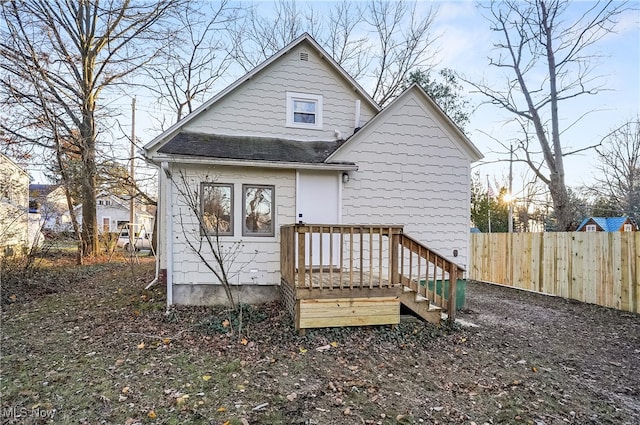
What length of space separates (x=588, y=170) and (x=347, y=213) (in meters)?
19.6

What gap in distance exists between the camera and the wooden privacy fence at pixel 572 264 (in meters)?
7.51

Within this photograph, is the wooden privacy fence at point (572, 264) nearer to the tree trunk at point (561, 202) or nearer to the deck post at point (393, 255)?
the tree trunk at point (561, 202)

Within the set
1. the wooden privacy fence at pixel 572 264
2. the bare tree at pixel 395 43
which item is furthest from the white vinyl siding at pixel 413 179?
the bare tree at pixel 395 43

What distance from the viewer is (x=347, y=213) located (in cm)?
790

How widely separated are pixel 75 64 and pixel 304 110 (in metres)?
11.9

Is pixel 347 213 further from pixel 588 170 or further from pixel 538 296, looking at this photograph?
pixel 588 170

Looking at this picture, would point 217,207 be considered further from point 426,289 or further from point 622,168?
point 622,168

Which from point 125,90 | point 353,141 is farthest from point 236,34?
point 353,141

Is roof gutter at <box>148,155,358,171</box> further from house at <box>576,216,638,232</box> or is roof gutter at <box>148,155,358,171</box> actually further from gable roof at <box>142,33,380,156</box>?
house at <box>576,216,638,232</box>

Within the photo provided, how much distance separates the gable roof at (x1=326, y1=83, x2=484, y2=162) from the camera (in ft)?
25.5

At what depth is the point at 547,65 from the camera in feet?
45.0

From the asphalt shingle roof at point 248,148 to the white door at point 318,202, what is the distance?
18.6 inches

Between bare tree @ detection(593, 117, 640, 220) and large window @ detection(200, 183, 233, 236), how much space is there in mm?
21267

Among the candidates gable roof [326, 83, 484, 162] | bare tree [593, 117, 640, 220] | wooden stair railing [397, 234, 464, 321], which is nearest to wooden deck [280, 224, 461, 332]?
wooden stair railing [397, 234, 464, 321]
